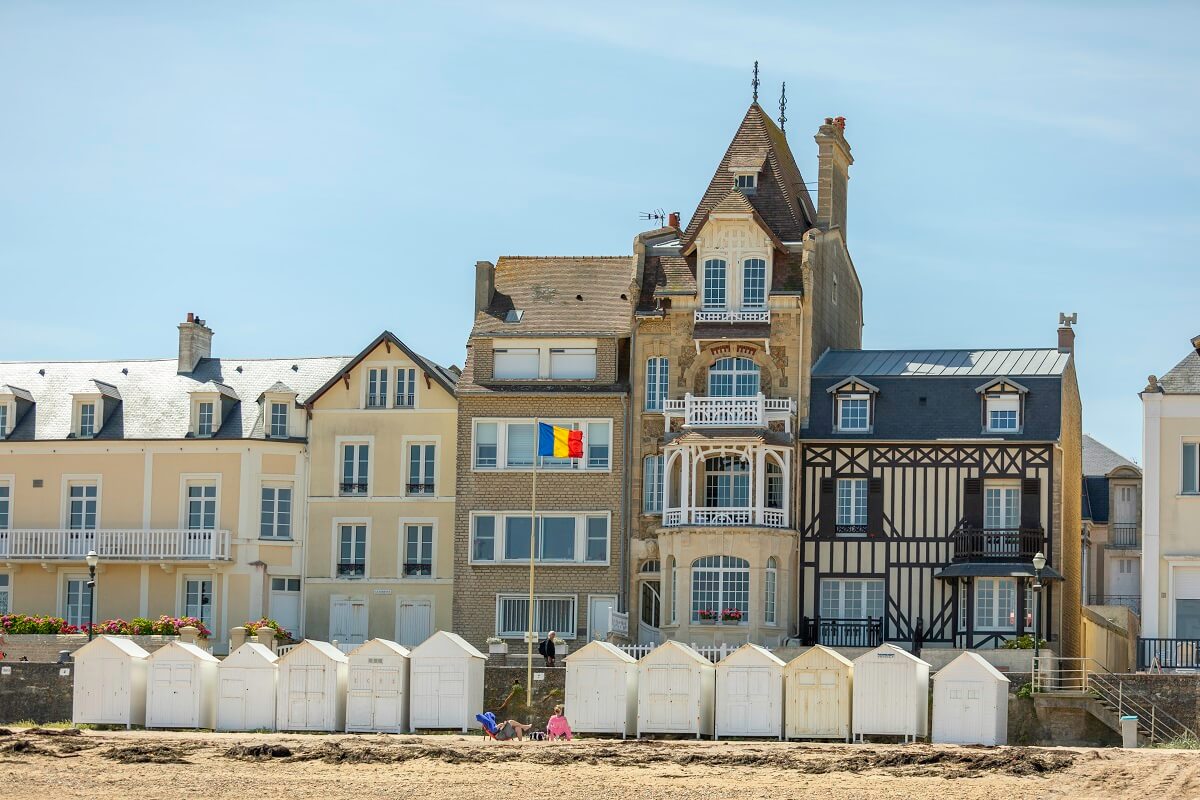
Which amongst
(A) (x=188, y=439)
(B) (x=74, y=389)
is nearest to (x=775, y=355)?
(A) (x=188, y=439)

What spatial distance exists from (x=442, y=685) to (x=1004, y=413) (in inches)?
636

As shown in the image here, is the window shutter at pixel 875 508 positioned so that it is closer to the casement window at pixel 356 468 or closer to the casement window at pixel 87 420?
the casement window at pixel 356 468

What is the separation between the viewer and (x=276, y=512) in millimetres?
60375

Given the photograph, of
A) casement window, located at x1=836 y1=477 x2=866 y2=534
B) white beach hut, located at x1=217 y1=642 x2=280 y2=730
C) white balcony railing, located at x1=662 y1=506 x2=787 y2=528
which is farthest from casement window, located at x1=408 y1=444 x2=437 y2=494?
white beach hut, located at x1=217 y1=642 x2=280 y2=730

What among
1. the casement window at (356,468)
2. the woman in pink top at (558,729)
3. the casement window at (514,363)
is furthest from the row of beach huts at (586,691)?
the casement window at (514,363)

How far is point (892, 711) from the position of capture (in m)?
46.6

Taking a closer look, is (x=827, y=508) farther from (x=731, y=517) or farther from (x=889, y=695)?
(x=889, y=695)

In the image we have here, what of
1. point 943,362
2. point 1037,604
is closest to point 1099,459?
point 943,362

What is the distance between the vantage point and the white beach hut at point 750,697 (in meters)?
47.2

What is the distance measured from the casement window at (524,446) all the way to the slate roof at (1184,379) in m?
13.7

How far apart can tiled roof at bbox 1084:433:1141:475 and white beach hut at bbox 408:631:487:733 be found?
33.1m

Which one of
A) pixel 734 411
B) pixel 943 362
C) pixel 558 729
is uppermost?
pixel 943 362

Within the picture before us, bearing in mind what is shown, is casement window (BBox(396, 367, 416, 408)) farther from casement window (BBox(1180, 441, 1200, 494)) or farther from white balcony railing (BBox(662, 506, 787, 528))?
casement window (BBox(1180, 441, 1200, 494))

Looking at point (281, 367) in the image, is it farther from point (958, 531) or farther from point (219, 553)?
point (958, 531)
